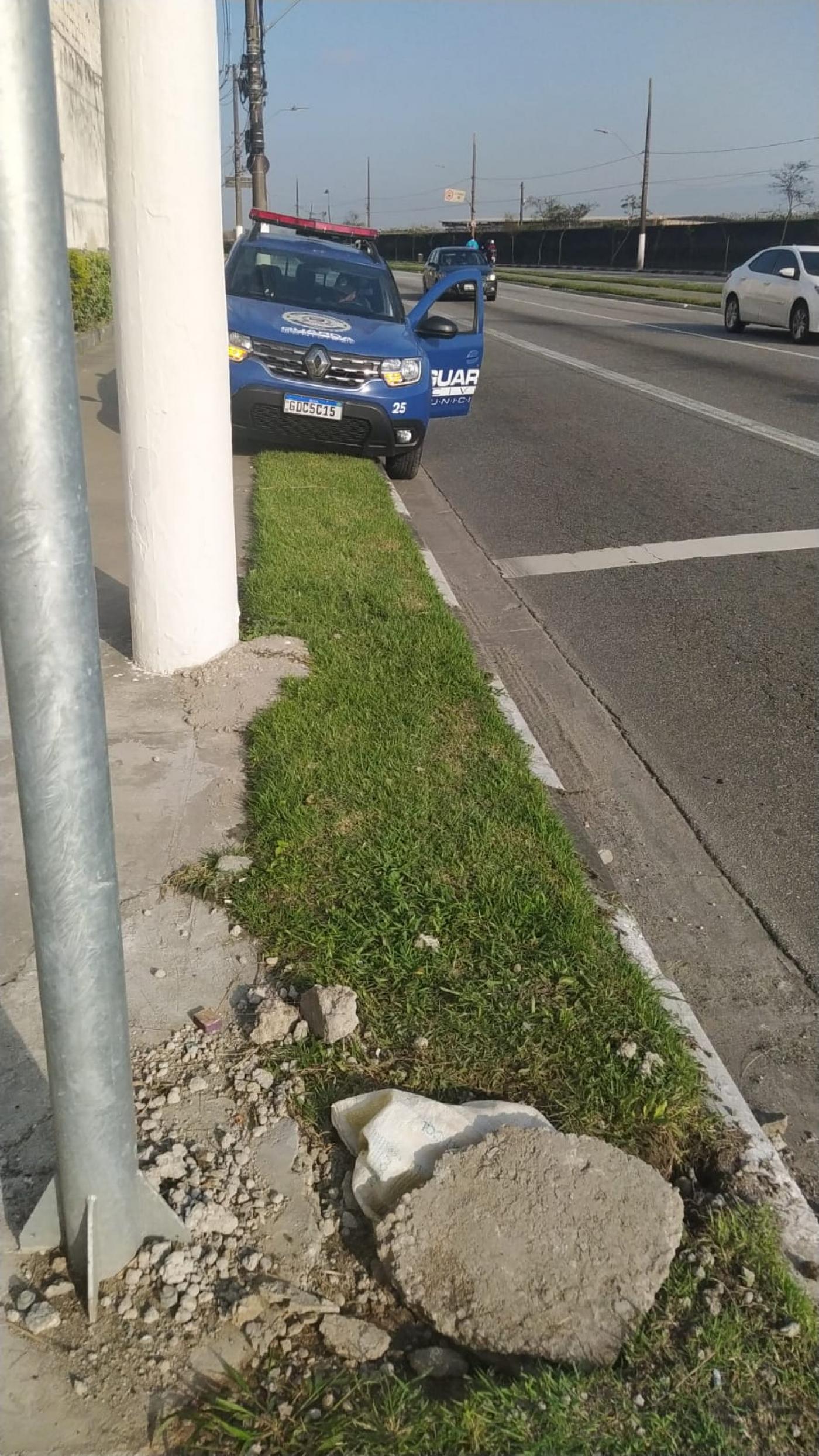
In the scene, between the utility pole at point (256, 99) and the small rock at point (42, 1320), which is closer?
the small rock at point (42, 1320)

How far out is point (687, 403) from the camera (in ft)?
44.9

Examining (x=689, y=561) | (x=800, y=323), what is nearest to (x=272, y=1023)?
Result: (x=689, y=561)

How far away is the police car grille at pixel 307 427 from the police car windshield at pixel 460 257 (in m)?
28.1

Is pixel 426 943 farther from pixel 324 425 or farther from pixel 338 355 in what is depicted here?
pixel 338 355

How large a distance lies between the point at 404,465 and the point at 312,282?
188 cm

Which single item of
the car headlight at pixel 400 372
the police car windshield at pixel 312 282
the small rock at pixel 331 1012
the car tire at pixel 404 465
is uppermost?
the police car windshield at pixel 312 282

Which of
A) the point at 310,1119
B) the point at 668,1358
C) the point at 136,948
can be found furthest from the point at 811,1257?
the point at 136,948

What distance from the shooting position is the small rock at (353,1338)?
6.96 feet

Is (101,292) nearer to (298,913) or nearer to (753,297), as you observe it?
(753,297)

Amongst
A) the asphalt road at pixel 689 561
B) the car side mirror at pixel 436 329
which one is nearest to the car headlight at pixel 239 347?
the car side mirror at pixel 436 329

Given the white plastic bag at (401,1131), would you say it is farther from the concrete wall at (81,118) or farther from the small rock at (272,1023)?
the concrete wall at (81,118)

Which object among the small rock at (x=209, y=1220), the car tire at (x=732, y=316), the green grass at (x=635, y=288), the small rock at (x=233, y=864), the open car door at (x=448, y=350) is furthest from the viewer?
the green grass at (x=635, y=288)

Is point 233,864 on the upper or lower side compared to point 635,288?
lower

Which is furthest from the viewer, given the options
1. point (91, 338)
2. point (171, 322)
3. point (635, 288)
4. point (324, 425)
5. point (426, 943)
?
point (635, 288)
